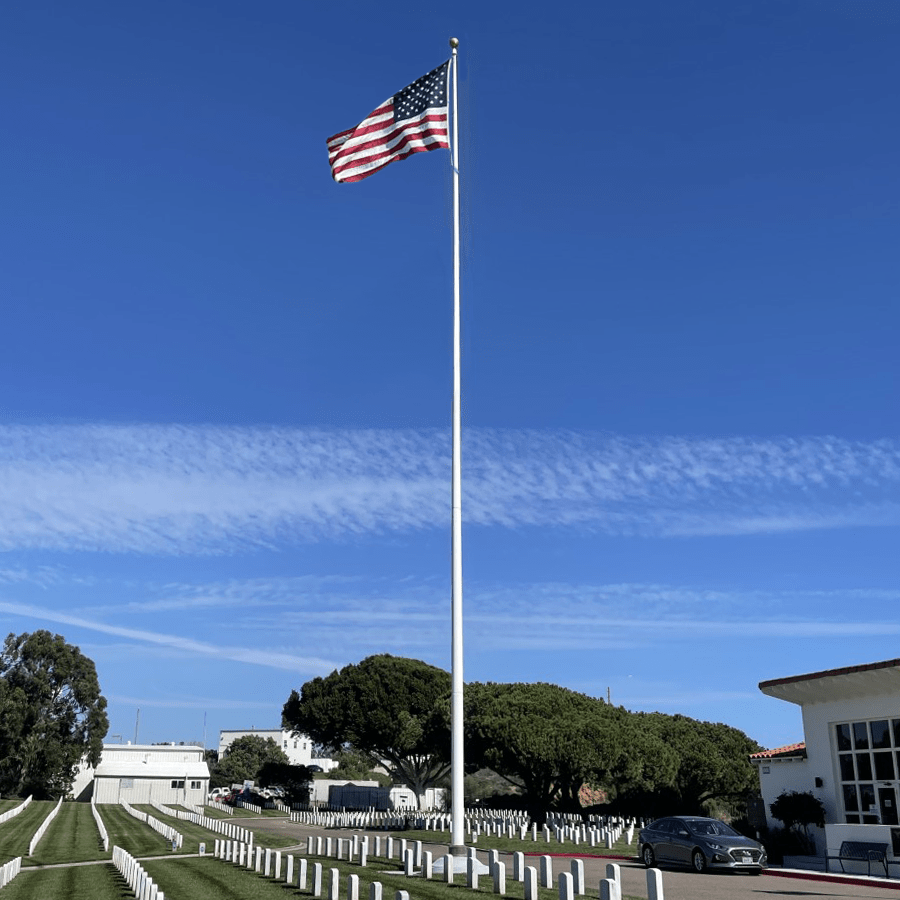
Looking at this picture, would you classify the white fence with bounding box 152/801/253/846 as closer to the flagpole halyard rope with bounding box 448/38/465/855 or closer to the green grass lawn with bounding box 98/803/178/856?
the green grass lawn with bounding box 98/803/178/856

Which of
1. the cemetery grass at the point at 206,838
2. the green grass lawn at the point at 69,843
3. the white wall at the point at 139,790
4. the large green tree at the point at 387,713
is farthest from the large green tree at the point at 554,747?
the white wall at the point at 139,790

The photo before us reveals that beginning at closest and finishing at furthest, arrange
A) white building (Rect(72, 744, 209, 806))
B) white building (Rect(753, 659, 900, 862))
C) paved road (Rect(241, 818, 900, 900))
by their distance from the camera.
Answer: paved road (Rect(241, 818, 900, 900))
white building (Rect(753, 659, 900, 862))
white building (Rect(72, 744, 209, 806))

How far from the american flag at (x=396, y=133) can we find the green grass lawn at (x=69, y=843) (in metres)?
21.5

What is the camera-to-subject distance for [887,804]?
82.5ft

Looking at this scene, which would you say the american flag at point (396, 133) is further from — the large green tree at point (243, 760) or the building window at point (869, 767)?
the large green tree at point (243, 760)

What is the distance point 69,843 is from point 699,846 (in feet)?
76.7

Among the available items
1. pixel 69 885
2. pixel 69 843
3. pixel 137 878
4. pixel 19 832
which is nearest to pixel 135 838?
pixel 69 843

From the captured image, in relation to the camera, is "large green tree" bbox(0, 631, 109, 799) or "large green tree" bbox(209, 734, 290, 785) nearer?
"large green tree" bbox(0, 631, 109, 799)

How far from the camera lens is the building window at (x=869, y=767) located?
2502 cm

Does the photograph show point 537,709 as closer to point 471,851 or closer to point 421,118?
point 471,851

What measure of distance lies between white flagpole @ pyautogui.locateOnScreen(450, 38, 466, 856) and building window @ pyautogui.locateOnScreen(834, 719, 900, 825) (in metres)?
12.3

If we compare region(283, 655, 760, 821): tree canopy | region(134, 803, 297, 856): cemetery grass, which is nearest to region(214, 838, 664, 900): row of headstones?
region(134, 803, 297, 856): cemetery grass

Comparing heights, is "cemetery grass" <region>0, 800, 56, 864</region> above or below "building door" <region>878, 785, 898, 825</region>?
below

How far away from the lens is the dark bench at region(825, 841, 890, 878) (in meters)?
22.7
